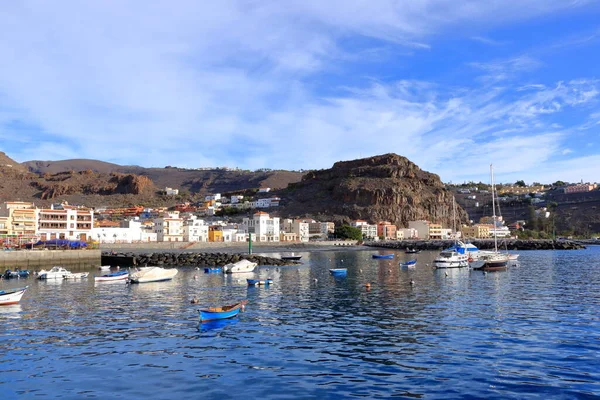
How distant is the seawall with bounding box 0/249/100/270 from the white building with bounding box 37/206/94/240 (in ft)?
98.5

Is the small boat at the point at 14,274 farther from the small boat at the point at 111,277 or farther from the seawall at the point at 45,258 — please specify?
the small boat at the point at 111,277

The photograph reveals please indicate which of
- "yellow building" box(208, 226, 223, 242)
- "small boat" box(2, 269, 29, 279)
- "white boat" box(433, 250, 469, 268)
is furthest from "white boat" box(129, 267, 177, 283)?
"yellow building" box(208, 226, 223, 242)

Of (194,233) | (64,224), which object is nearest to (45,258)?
(64,224)

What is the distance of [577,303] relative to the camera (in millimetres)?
35031

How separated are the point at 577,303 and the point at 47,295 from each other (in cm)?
4197

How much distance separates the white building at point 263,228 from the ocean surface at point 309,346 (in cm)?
11704

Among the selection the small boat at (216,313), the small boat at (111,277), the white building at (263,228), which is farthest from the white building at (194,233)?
the small boat at (216,313)

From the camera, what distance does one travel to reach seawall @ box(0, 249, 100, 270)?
72688mm

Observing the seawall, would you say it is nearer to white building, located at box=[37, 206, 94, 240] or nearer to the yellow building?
white building, located at box=[37, 206, 94, 240]

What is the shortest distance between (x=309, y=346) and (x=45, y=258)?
66781 millimetres

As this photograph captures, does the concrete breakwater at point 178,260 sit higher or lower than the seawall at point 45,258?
lower

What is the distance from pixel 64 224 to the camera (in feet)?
367

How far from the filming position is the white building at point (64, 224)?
10925 cm

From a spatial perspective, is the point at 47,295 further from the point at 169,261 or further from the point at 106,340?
the point at 169,261
